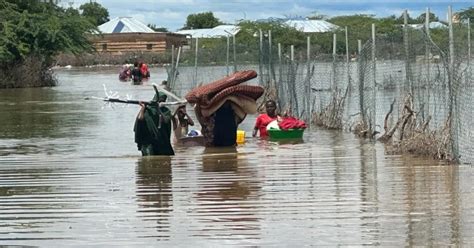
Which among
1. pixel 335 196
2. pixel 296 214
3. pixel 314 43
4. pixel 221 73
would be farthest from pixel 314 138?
pixel 314 43

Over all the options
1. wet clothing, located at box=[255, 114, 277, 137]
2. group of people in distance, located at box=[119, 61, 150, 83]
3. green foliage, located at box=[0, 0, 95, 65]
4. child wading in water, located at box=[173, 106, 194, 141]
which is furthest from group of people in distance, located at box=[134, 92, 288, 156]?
group of people in distance, located at box=[119, 61, 150, 83]

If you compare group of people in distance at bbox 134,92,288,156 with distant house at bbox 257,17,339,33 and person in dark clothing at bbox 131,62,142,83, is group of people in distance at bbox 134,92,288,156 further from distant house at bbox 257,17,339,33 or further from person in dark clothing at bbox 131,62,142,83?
distant house at bbox 257,17,339,33

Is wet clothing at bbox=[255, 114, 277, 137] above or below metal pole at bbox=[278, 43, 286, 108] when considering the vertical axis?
below

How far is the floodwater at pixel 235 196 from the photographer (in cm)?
904

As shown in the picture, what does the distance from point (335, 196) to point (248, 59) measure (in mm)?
Result: 19773

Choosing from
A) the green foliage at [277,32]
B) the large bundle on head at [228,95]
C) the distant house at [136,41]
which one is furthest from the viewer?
the distant house at [136,41]

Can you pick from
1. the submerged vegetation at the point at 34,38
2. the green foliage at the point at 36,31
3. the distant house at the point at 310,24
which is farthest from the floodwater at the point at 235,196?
the distant house at the point at 310,24

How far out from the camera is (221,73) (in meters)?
33.3

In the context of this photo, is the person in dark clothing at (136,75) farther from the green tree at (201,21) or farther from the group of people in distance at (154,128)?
the green tree at (201,21)

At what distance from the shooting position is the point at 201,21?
145875mm

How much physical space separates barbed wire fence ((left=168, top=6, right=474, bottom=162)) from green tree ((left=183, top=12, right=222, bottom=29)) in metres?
116

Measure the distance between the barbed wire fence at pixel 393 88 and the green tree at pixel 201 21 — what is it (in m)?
116

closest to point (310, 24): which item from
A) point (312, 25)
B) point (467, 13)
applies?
point (312, 25)

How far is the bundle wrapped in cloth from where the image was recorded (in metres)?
17.6
